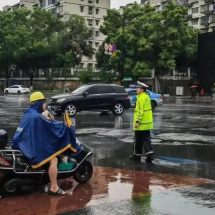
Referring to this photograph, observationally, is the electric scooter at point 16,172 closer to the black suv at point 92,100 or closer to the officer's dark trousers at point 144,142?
the officer's dark trousers at point 144,142

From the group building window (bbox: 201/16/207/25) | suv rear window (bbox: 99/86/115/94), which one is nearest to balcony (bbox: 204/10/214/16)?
building window (bbox: 201/16/207/25)

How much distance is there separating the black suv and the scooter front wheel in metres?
12.9

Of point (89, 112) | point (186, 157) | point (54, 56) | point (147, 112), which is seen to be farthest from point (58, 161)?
point (54, 56)

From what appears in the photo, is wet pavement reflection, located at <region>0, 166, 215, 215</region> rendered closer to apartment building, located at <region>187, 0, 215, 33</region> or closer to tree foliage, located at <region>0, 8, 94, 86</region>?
tree foliage, located at <region>0, 8, 94, 86</region>

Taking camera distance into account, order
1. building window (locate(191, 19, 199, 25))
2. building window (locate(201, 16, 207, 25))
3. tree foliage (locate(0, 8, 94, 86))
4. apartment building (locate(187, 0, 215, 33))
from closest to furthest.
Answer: tree foliage (locate(0, 8, 94, 86))
apartment building (locate(187, 0, 215, 33))
building window (locate(201, 16, 207, 25))
building window (locate(191, 19, 199, 25))

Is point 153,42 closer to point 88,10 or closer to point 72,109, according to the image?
point 72,109

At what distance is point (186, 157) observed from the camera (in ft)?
30.5

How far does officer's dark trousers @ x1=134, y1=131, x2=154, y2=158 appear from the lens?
8680 mm

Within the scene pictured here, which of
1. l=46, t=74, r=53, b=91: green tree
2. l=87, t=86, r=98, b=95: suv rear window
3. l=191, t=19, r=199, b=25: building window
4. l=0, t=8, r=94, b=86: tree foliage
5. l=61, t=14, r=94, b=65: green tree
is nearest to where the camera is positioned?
l=87, t=86, r=98, b=95: suv rear window

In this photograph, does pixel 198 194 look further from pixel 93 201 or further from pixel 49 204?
pixel 49 204

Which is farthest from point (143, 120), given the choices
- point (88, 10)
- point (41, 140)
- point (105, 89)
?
point (88, 10)

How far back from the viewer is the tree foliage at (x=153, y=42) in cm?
4848

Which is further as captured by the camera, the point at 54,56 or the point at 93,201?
the point at 54,56

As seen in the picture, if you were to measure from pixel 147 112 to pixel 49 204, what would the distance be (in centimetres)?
381
